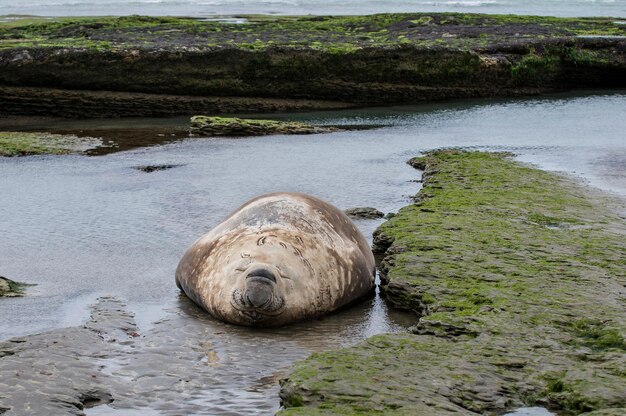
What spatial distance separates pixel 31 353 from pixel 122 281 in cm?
227

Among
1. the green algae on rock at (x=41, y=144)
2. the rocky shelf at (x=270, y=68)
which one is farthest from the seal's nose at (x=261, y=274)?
the rocky shelf at (x=270, y=68)

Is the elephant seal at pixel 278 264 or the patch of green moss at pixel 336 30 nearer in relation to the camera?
the elephant seal at pixel 278 264

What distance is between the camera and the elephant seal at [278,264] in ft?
23.7

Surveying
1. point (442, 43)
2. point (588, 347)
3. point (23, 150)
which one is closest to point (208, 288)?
point (588, 347)

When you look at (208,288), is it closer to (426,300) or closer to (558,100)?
(426,300)

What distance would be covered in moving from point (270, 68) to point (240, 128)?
17.9 ft

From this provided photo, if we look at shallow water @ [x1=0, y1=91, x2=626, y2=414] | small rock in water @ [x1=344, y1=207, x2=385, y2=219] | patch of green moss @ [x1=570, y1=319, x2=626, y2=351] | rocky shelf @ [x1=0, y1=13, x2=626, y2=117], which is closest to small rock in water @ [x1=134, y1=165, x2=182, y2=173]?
shallow water @ [x1=0, y1=91, x2=626, y2=414]

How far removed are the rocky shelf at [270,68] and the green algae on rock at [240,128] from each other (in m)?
3.83

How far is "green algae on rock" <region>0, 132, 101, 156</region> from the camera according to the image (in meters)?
16.7

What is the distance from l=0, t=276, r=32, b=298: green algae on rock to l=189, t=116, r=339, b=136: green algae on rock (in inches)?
412

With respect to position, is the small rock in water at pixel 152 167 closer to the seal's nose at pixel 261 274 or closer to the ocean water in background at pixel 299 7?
the seal's nose at pixel 261 274

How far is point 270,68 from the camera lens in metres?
23.9

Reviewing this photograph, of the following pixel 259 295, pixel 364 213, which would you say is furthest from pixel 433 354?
pixel 364 213

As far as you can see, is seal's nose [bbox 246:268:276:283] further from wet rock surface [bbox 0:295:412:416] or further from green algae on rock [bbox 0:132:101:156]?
green algae on rock [bbox 0:132:101:156]
